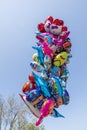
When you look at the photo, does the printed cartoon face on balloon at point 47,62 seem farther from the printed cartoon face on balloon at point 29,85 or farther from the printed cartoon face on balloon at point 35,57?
the printed cartoon face on balloon at point 29,85

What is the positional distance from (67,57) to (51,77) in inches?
24.7

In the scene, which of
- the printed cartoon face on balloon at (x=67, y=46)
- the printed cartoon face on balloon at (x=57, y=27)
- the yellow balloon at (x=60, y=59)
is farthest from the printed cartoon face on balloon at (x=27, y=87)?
the printed cartoon face on balloon at (x=57, y=27)

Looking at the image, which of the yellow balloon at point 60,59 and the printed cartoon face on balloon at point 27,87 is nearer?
the printed cartoon face on balloon at point 27,87

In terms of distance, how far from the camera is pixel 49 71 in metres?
6.77

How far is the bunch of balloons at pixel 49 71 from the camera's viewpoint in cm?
643

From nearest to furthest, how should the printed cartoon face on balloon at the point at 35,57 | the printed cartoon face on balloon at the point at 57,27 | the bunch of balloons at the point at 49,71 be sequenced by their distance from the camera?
the bunch of balloons at the point at 49,71
the printed cartoon face on balloon at the point at 35,57
the printed cartoon face on balloon at the point at 57,27

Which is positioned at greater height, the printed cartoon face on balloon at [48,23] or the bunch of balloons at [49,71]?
the printed cartoon face on balloon at [48,23]

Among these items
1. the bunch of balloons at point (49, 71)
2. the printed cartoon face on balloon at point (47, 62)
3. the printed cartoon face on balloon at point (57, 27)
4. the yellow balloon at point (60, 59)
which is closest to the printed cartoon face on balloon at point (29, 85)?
the bunch of balloons at point (49, 71)

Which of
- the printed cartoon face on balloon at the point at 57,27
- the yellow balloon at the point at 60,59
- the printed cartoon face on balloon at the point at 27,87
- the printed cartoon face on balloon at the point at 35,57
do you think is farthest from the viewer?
the printed cartoon face on balloon at the point at 57,27

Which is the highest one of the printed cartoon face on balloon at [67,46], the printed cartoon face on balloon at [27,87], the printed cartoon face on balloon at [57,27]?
the printed cartoon face on balloon at [57,27]

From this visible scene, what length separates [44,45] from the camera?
272 inches

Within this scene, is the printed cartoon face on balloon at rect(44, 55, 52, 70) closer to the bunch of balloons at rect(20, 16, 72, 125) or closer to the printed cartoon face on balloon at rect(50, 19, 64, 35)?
the bunch of balloons at rect(20, 16, 72, 125)

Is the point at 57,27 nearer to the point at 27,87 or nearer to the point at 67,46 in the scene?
the point at 67,46

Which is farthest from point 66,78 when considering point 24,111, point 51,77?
point 24,111
